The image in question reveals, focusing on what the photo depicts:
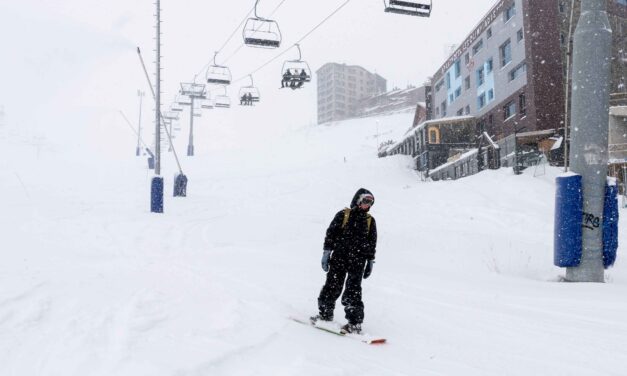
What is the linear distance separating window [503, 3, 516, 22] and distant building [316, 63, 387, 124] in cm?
8603

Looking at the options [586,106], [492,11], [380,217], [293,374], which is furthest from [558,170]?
[293,374]

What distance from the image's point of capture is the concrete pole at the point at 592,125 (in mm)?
7215

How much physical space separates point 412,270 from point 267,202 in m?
10.8

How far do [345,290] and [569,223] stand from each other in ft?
13.3

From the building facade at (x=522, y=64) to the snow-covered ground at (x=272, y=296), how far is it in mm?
14026

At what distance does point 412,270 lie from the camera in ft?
28.2

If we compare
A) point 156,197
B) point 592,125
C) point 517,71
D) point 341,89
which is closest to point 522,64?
point 517,71

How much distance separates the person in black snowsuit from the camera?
5219 mm

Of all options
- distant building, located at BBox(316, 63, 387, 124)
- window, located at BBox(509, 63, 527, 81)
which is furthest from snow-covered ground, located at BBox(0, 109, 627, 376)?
distant building, located at BBox(316, 63, 387, 124)

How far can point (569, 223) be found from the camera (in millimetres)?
7191

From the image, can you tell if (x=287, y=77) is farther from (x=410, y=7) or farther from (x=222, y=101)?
(x=222, y=101)

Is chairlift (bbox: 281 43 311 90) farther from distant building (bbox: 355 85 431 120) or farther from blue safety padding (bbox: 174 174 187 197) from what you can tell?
distant building (bbox: 355 85 431 120)

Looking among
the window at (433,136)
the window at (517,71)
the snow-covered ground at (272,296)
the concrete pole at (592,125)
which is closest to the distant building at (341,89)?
the window at (433,136)

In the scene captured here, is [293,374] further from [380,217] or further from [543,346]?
[380,217]
